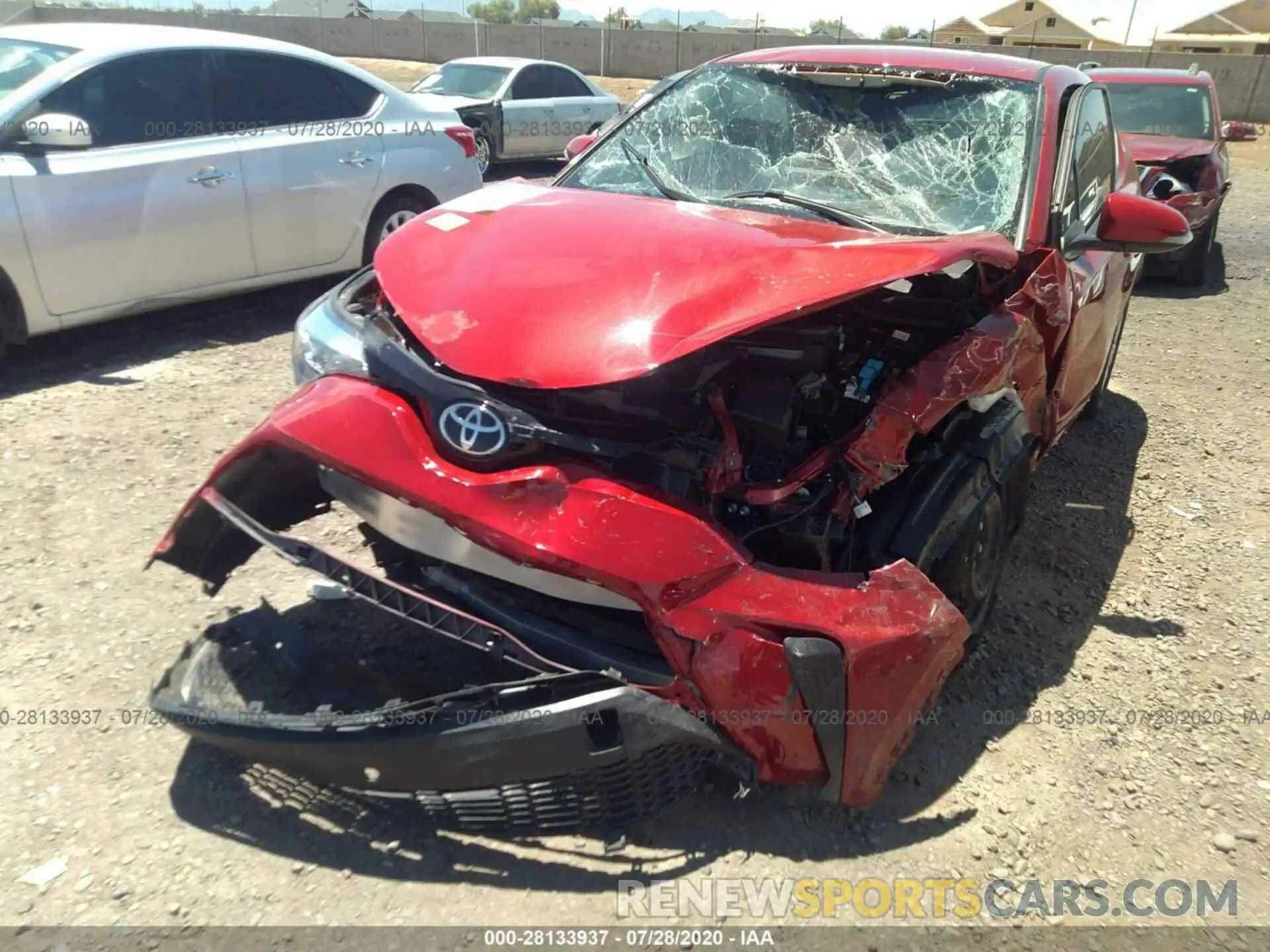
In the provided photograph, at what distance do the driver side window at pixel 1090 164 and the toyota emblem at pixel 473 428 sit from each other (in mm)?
2239

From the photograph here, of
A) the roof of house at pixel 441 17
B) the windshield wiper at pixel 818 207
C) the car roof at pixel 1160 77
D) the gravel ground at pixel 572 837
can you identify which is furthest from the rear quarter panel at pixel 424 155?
the roof of house at pixel 441 17

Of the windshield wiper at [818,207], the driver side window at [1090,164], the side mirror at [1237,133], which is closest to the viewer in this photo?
the windshield wiper at [818,207]

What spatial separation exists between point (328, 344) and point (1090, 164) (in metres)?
3.14

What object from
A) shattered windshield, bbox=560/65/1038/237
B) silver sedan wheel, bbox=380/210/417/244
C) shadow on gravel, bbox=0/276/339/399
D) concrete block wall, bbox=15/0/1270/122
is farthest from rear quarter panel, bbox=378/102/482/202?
concrete block wall, bbox=15/0/1270/122

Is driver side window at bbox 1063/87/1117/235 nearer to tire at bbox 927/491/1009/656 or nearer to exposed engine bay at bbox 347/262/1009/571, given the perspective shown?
tire at bbox 927/491/1009/656

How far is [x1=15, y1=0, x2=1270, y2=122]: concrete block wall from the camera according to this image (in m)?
25.1

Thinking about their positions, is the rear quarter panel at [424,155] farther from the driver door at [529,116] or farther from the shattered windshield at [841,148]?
the driver door at [529,116]

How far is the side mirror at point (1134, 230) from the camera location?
11.1 ft

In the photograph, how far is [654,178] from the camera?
3.57 m

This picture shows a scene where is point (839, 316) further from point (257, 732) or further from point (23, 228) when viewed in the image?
point (23, 228)

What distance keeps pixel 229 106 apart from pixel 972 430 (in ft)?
15.6

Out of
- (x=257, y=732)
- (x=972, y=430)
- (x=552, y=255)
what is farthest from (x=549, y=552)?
(x=972, y=430)

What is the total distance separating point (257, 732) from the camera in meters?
2.20

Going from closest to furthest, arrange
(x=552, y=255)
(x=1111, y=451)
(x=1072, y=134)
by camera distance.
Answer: (x=552, y=255) → (x=1072, y=134) → (x=1111, y=451)
